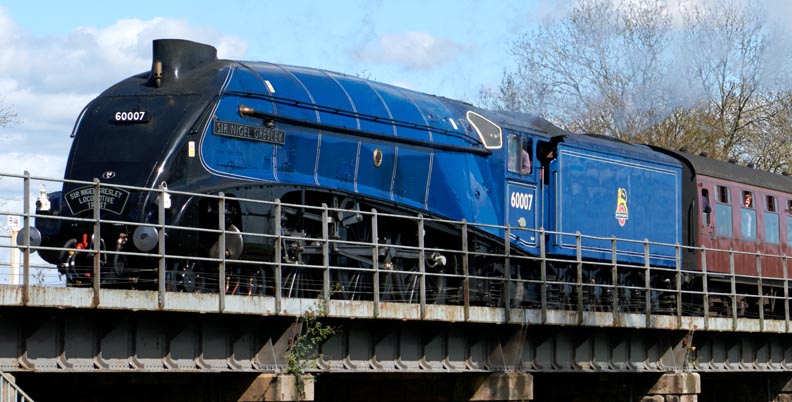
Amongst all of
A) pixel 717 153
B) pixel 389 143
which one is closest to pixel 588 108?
pixel 717 153

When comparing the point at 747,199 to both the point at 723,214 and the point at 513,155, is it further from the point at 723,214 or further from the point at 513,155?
the point at 513,155

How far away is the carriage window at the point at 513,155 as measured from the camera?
2441 cm

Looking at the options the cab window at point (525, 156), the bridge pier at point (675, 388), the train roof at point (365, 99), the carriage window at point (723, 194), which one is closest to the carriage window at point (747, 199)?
the carriage window at point (723, 194)

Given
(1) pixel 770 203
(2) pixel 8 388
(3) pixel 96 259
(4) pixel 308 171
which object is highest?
(1) pixel 770 203

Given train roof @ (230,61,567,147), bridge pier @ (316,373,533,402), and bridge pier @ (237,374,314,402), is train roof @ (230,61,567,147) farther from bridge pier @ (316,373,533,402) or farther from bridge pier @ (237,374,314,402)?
bridge pier @ (237,374,314,402)

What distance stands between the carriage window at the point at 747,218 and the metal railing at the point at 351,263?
3.64 meters

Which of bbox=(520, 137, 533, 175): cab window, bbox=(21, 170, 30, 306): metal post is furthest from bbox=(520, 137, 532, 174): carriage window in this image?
bbox=(21, 170, 30, 306): metal post

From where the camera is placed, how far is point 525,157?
24.8 meters

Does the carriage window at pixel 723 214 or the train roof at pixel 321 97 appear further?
the carriage window at pixel 723 214

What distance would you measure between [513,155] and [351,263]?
19.8 feet

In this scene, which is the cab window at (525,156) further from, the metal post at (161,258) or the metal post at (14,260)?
the metal post at (14,260)

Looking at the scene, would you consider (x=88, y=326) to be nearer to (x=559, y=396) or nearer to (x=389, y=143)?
(x=389, y=143)

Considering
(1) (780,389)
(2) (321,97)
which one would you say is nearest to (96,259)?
(2) (321,97)

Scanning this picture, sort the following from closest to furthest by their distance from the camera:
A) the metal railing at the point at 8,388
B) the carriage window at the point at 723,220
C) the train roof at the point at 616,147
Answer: the metal railing at the point at 8,388, the train roof at the point at 616,147, the carriage window at the point at 723,220
